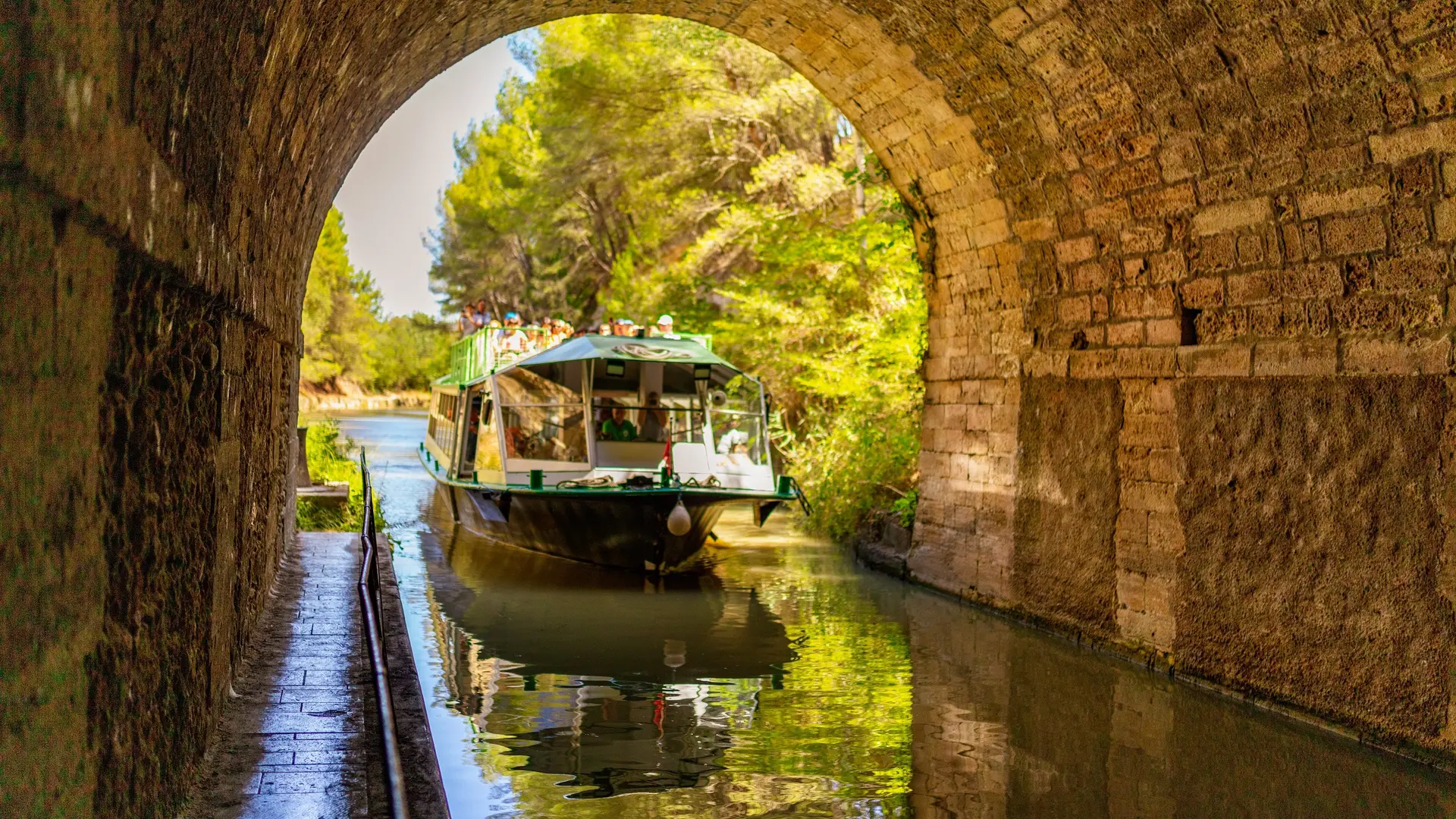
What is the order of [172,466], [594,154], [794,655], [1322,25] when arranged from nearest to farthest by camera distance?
[172,466]
[1322,25]
[794,655]
[594,154]

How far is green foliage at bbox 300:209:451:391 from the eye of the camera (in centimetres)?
5759

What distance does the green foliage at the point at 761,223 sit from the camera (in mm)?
15867

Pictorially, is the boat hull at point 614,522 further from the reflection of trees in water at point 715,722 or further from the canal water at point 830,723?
the reflection of trees in water at point 715,722

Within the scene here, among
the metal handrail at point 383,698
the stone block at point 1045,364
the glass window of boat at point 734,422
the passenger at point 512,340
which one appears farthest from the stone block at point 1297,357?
the passenger at point 512,340

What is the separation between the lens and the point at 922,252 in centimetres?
1209

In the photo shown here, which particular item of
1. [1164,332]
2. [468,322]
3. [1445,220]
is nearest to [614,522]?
[1164,332]

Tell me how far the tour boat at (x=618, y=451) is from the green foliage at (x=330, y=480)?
150 cm

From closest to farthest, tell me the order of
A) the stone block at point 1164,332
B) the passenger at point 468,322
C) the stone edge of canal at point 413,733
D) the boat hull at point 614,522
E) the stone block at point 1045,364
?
the stone edge of canal at point 413,733 → the stone block at point 1164,332 → the stone block at point 1045,364 → the boat hull at point 614,522 → the passenger at point 468,322

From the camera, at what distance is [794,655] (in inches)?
381

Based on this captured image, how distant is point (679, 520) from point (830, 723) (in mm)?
5109

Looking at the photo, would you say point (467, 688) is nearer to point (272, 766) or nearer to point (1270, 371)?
point (272, 766)

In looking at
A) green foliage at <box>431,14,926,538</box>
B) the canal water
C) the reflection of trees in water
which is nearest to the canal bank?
the canal water

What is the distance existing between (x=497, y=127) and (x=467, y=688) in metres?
46.5

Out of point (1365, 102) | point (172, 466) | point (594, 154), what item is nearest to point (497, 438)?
point (1365, 102)
